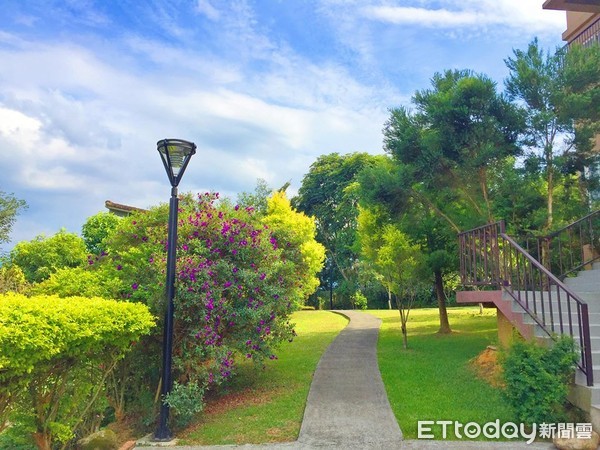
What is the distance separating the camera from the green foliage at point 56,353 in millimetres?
3572

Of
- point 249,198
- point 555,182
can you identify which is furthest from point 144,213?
point 249,198

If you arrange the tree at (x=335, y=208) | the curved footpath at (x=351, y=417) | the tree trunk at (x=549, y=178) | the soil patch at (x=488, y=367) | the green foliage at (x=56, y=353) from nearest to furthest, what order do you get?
1. the green foliage at (x=56, y=353)
2. the curved footpath at (x=351, y=417)
3. the soil patch at (x=488, y=367)
4. the tree trunk at (x=549, y=178)
5. the tree at (x=335, y=208)

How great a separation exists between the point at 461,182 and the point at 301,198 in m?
26.9

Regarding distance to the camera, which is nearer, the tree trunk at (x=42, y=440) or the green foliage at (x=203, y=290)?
the tree trunk at (x=42, y=440)

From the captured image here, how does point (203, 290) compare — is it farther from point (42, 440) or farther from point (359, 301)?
point (359, 301)

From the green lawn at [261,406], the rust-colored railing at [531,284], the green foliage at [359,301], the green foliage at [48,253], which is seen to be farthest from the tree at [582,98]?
the green foliage at [359,301]

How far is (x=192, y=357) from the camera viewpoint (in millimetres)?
5609

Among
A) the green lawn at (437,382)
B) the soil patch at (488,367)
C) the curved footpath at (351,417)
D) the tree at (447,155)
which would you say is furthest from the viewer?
the tree at (447,155)

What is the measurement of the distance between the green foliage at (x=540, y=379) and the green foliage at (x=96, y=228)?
649 inches

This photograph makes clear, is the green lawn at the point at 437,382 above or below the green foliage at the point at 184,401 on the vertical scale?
below

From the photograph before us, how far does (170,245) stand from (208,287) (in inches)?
29.3

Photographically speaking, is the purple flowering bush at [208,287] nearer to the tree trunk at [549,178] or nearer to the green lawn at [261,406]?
the green lawn at [261,406]

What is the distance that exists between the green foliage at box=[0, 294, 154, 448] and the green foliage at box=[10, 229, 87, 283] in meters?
12.6

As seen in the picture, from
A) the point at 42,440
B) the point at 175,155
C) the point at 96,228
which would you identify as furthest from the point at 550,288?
the point at 96,228
